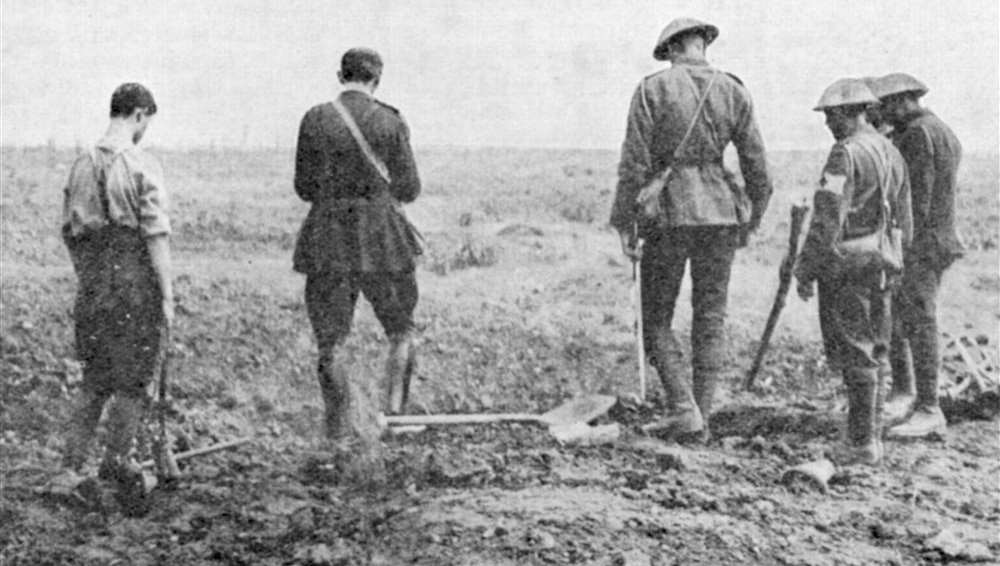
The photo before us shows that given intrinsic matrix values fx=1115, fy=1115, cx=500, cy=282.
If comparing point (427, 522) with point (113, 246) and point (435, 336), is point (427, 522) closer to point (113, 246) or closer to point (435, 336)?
point (113, 246)

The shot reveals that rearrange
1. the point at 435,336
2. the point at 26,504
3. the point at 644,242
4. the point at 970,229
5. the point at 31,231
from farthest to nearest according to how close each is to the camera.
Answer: the point at 970,229
the point at 31,231
the point at 435,336
the point at 644,242
the point at 26,504

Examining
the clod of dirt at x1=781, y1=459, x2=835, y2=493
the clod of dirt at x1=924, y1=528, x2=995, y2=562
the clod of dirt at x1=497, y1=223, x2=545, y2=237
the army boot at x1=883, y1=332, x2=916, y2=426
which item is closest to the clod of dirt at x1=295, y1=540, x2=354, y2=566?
the clod of dirt at x1=781, y1=459, x2=835, y2=493

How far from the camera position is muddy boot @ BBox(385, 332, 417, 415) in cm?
588

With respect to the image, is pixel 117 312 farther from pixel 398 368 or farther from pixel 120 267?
pixel 398 368

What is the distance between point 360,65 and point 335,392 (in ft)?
5.29

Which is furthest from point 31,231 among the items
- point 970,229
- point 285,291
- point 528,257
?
point 970,229

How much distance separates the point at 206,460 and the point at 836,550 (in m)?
2.98

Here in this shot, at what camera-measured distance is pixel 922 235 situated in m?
6.16

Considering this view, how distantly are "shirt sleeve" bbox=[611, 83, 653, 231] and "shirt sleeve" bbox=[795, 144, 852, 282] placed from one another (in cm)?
85

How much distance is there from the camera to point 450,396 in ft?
23.4

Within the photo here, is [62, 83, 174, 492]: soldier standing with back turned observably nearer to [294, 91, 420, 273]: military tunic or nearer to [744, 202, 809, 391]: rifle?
[294, 91, 420, 273]: military tunic

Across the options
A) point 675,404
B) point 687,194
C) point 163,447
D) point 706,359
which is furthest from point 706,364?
point 163,447

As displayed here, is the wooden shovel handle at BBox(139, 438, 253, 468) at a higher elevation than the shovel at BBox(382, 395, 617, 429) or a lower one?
lower

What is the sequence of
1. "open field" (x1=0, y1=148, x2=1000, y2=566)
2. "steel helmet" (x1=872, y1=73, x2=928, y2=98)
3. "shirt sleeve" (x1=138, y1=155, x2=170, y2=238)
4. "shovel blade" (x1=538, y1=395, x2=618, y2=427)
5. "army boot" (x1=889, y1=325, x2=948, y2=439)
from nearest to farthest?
"open field" (x1=0, y1=148, x2=1000, y2=566)
"shirt sleeve" (x1=138, y1=155, x2=170, y2=238)
"steel helmet" (x1=872, y1=73, x2=928, y2=98)
"shovel blade" (x1=538, y1=395, x2=618, y2=427)
"army boot" (x1=889, y1=325, x2=948, y2=439)
